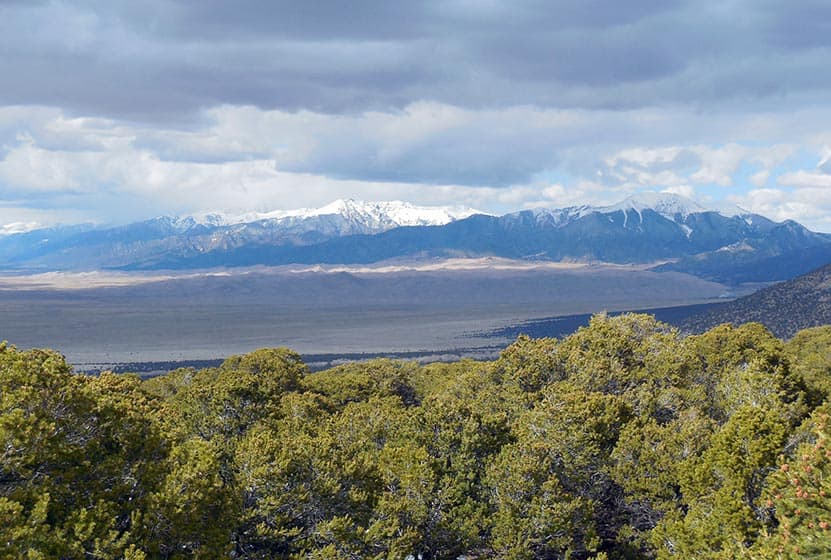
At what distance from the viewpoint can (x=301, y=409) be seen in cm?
5056

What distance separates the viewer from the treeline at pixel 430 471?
2648cm

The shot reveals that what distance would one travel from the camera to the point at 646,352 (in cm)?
5769

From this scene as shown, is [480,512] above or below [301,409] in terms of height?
below

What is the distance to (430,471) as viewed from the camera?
1459 inches

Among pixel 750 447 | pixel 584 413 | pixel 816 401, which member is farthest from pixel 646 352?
pixel 750 447

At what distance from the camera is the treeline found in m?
26.5

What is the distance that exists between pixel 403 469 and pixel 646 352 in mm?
27131

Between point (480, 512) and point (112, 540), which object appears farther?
point (480, 512)

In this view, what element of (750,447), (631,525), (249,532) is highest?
(750,447)

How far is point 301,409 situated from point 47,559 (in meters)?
27.0

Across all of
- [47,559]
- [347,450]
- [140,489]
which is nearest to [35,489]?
[47,559]

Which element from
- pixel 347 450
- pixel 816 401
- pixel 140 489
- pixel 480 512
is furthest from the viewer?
pixel 816 401

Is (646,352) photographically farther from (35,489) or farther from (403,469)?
(35,489)

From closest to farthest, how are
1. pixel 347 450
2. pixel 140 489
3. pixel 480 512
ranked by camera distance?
pixel 140 489 → pixel 480 512 → pixel 347 450
